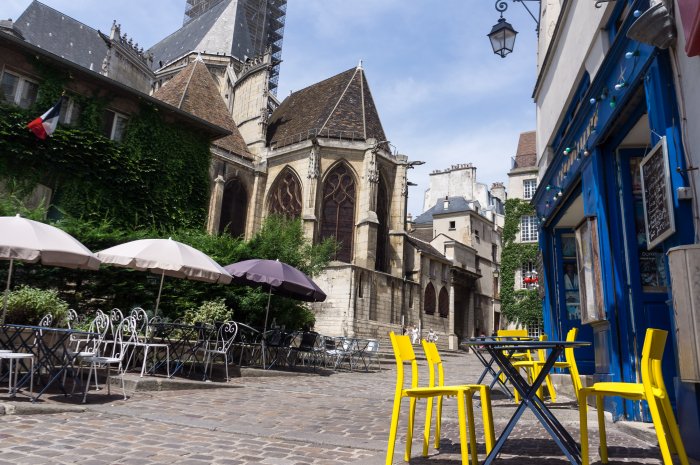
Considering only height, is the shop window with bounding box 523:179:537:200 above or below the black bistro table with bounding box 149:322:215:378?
above

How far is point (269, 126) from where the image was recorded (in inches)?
1284

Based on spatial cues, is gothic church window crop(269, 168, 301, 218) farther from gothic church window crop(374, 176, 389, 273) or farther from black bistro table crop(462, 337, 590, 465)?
black bistro table crop(462, 337, 590, 465)

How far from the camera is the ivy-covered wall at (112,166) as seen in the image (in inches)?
525

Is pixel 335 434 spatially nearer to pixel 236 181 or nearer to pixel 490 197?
pixel 236 181

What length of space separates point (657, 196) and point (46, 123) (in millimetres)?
13463

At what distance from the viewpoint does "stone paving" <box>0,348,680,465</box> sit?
11.1 ft

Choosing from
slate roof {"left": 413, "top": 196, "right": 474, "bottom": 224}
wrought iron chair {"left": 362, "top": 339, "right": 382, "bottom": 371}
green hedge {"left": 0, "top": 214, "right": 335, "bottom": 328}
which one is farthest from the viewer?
→ slate roof {"left": 413, "top": 196, "right": 474, "bottom": 224}

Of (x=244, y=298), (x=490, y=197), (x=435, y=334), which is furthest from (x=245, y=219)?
(x=490, y=197)

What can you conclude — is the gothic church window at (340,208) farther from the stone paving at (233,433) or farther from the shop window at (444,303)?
→ the stone paving at (233,433)

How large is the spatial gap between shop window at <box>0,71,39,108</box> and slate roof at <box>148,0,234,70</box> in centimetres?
3280

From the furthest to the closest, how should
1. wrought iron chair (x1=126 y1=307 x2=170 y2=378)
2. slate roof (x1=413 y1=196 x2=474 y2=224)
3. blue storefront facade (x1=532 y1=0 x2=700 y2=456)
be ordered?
slate roof (x1=413 y1=196 x2=474 y2=224) → wrought iron chair (x1=126 y1=307 x2=170 y2=378) → blue storefront facade (x1=532 y1=0 x2=700 y2=456)

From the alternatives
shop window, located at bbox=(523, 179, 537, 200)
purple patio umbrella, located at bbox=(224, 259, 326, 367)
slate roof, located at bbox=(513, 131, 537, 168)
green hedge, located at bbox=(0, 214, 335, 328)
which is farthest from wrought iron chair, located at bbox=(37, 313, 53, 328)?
A: slate roof, located at bbox=(513, 131, 537, 168)

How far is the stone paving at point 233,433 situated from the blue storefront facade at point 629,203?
708 mm

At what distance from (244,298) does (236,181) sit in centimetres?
1634
